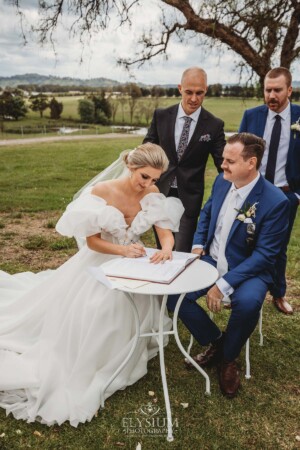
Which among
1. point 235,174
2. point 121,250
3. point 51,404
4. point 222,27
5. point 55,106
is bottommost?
point 55,106

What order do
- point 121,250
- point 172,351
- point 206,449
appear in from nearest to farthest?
point 206,449 < point 121,250 < point 172,351

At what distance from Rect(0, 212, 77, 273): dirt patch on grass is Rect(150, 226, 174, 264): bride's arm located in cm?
288

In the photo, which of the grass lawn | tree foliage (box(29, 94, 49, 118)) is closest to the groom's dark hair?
the grass lawn

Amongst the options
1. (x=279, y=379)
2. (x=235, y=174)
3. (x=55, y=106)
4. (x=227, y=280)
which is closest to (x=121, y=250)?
(x=227, y=280)

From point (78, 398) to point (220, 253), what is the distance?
5.36 feet

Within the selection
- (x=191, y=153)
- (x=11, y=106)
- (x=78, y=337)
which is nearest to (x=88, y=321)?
(x=78, y=337)

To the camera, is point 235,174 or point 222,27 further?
point 222,27

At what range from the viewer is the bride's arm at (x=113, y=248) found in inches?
132

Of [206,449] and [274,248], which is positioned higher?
[274,248]

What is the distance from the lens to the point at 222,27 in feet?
27.4

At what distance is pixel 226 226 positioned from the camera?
3732 mm

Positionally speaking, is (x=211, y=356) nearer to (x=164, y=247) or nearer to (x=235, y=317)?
(x=235, y=317)

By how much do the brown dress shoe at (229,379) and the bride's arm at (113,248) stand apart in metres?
1.16

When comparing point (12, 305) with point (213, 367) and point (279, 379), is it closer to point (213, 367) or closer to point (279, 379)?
point (213, 367)
